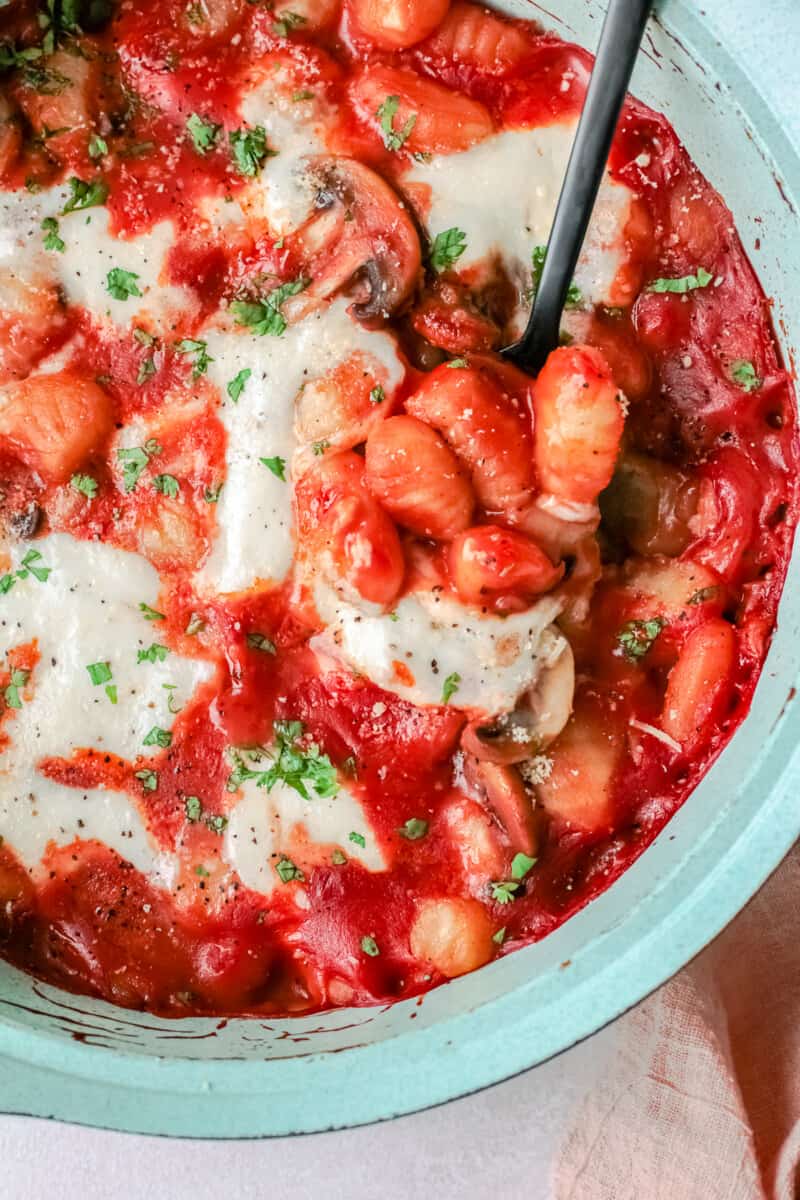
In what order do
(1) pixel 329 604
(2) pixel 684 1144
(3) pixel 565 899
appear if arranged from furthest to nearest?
(2) pixel 684 1144 → (3) pixel 565 899 → (1) pixel 329 604

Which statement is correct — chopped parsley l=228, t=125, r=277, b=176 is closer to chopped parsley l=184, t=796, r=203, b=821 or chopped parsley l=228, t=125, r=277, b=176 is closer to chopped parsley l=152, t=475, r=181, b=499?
chopped parsley l=152, t=475, r=181, b=499

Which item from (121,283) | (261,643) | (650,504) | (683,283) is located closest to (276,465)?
(261,643)

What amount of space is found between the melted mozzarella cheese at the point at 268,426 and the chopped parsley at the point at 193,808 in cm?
39

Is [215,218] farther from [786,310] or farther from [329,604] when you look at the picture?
[786,310]

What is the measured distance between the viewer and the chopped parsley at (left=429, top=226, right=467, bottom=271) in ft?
6.48

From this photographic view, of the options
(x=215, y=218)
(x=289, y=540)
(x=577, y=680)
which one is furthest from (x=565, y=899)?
(x=215, y=218)

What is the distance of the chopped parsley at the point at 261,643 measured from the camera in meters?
2.02

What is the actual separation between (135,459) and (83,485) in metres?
0.10

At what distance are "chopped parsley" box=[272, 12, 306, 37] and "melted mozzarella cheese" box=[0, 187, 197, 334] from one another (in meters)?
0.40

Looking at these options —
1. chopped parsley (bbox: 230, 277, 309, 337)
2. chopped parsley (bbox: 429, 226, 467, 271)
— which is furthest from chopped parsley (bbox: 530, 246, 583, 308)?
chopped parsley (bbox: 230, 277, 309, 337)

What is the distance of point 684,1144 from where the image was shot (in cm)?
223

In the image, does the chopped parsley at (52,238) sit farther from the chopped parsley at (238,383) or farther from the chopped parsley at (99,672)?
the chopped parsley at (99,672)

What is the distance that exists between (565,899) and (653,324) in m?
1.06

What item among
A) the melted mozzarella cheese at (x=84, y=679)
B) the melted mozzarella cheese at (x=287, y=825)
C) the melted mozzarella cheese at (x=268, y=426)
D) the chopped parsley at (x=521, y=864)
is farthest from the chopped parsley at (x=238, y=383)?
the chopped parsley at (x=521, y=864)
